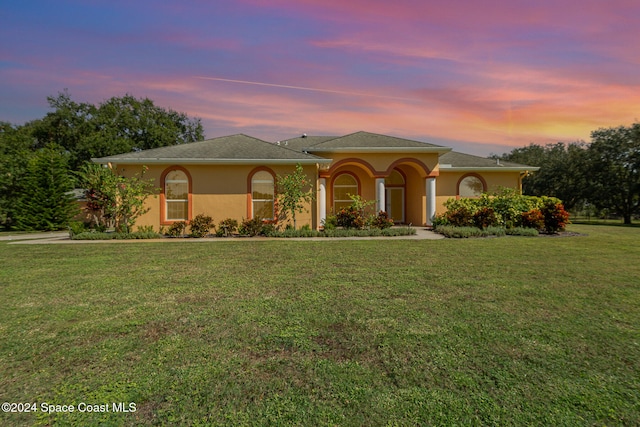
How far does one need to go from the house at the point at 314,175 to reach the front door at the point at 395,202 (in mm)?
67

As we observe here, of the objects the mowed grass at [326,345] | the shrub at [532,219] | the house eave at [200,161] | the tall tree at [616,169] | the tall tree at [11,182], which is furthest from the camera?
the tall tree at [616,169]

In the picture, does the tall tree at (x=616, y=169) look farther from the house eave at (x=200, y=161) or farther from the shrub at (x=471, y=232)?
the house eave at (x=200, y=161)

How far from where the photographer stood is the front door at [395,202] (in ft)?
67.2

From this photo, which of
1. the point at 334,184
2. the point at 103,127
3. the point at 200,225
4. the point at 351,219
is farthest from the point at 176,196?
the point at 103,127

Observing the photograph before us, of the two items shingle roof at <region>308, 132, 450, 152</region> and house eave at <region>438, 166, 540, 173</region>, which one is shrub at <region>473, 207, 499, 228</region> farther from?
house eave at <region>438, 166, 540, 173</region>

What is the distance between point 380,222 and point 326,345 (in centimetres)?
1195

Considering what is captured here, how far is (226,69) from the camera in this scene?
1290cm

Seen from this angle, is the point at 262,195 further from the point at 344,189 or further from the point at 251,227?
the point at 344,189

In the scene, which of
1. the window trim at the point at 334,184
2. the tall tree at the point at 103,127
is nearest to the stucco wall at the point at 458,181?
the window trim at the point at 334,184

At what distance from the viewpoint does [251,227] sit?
1415 cm

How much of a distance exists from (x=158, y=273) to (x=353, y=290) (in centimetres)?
453

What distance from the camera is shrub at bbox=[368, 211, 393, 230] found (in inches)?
589

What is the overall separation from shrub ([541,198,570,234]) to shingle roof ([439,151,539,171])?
4571 millimetres

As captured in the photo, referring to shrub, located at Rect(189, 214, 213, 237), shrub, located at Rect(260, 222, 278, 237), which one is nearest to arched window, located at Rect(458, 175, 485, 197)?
shrub, located at Rect(260, 222, 278, 237)
